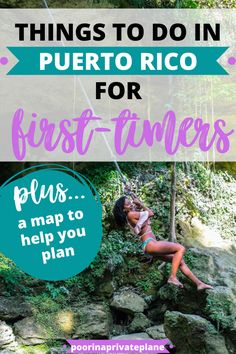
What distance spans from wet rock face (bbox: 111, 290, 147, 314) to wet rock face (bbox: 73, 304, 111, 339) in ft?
0.62

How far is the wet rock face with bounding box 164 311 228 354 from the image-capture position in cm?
470

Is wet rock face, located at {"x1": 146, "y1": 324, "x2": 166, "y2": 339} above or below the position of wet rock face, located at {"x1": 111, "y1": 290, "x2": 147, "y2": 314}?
below

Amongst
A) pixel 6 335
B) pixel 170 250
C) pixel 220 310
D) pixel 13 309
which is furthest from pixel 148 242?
pixel 13 309

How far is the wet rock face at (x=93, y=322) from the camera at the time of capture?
239 inches

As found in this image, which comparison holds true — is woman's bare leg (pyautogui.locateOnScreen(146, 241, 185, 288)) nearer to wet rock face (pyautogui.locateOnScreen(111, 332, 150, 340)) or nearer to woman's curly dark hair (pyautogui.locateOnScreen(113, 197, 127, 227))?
woman's curly dark hair (pyautogui.locateOnScreen(113, 197, 127, 227))

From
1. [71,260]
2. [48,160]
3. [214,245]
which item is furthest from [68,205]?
[48,160]

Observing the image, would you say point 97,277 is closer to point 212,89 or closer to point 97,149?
point 97,149

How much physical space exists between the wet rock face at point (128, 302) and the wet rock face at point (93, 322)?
0.62 feet

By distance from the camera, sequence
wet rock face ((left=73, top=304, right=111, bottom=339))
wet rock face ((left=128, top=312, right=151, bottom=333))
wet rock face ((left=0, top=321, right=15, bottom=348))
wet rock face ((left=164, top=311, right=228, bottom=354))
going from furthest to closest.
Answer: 1. wet rock face ((left=128, top=312, right=151, bottom=333))
2. wet rock face ((left=73, top=304, right=111, bottom=339))
3. wet rock face ((left=0, top=321, right=15, bottom=348))
4. wet rock face ((left=164, top=311, right=228, bottom=354))

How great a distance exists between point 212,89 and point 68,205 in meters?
5.63

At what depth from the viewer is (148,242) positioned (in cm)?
313

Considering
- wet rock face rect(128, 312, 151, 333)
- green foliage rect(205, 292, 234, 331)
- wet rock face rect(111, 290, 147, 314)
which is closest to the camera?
green foliage rect(205, 292, 234, 331)

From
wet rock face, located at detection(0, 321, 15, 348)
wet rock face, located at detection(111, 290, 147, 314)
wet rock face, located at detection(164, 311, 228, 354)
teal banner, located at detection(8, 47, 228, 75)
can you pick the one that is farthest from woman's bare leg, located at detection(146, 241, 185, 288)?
wet rock face, located at detection(111, 290, 147, 314)

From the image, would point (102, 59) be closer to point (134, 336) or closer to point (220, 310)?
point (220, 310)
